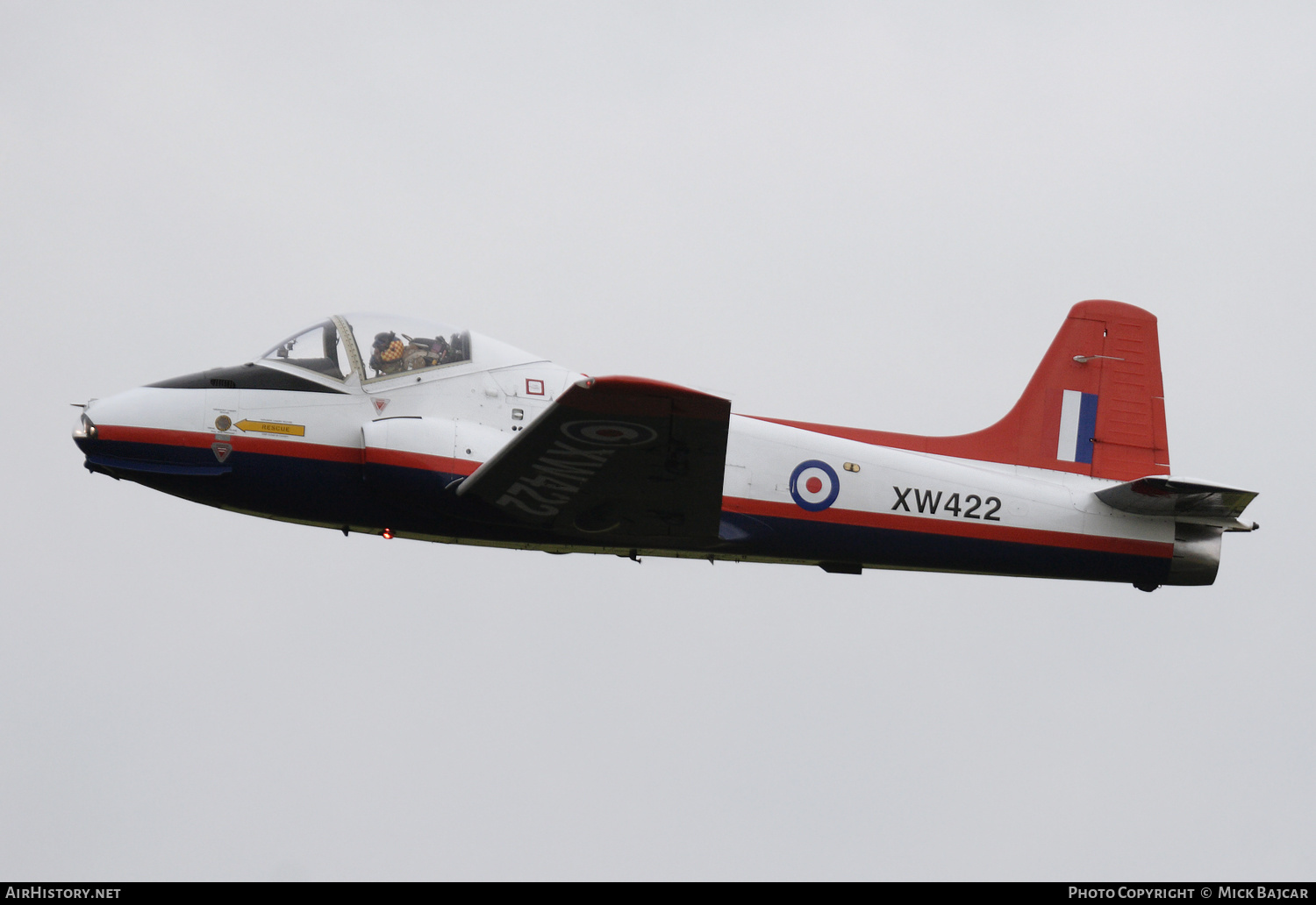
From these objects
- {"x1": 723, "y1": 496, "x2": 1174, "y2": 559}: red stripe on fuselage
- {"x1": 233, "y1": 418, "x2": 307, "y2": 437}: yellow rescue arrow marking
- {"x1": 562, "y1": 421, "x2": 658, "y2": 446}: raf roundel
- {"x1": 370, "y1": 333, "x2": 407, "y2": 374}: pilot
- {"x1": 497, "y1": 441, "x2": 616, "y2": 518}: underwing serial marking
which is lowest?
{"x1": 723, "y1": 496, "x2": 1174, "y2": 559}: red stripe on fuselage

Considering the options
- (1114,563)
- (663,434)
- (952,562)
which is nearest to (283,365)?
(663,434)

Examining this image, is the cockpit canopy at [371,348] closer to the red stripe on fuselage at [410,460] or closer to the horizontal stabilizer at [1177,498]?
the red stripe on fuselage at [410,460]

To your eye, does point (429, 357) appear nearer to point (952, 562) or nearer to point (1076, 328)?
point (952, 562)

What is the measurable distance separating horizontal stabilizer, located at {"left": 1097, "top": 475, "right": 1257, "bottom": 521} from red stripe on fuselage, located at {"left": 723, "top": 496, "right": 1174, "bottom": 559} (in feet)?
1.19

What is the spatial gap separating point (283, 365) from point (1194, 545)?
9382 millimetres

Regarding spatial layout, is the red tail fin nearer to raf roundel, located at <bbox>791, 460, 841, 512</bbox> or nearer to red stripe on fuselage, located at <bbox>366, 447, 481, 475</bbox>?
raf roundel, located at <bbox>791, 460, 841, 512</bbox>

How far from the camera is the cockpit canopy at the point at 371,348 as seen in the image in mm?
11922

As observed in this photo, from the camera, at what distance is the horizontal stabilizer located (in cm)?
1257

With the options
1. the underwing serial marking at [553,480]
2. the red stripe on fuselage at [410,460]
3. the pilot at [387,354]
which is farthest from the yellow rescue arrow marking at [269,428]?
the underwing serial marking at [553,480]

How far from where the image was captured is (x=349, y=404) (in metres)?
11.8

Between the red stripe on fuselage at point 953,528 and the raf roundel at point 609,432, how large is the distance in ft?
7.06

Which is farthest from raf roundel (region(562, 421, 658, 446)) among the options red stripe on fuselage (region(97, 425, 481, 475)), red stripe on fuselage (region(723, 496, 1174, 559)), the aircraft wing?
red stripe on fuselage (region(723, 496, 1174, 559))

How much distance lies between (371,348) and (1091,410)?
787 centimetres

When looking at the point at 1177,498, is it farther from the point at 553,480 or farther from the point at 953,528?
the point at 553,480
